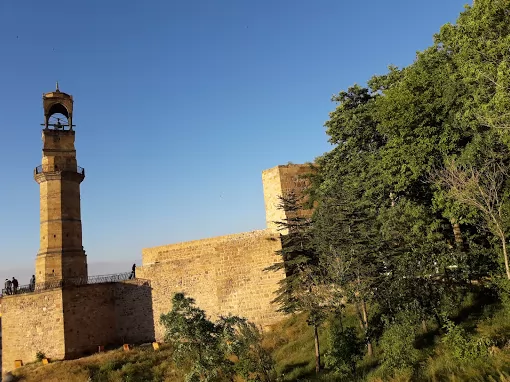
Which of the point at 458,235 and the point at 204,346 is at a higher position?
the point at 458,235

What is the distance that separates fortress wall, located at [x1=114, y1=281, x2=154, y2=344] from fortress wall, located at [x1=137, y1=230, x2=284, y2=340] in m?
0.47

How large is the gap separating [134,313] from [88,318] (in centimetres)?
232

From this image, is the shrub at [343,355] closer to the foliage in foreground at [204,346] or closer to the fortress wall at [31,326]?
the foliage in foreground at [204,346]

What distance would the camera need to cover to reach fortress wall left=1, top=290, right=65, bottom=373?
64.0ft

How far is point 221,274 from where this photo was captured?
64.3 feet

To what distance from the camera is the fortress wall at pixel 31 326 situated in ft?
64.0

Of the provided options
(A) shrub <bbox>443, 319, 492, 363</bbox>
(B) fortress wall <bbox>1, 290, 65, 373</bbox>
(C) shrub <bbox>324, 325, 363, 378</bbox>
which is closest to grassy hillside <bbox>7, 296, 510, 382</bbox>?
(A) shrub <bbox>443, 319, 492, 363</bbox>

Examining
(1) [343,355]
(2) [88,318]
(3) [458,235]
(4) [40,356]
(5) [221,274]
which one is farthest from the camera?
(2) [88,318]

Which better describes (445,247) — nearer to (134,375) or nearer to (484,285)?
(484,285)

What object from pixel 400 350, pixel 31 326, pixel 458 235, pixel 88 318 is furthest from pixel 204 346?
pixel 31 326

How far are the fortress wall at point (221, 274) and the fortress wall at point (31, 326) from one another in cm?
454

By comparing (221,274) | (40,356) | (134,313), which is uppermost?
(221,274)

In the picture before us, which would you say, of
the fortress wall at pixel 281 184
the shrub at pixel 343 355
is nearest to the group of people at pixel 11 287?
the fortress wall at pixel 281 184

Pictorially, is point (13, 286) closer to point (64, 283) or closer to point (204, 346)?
point (64, 283)
